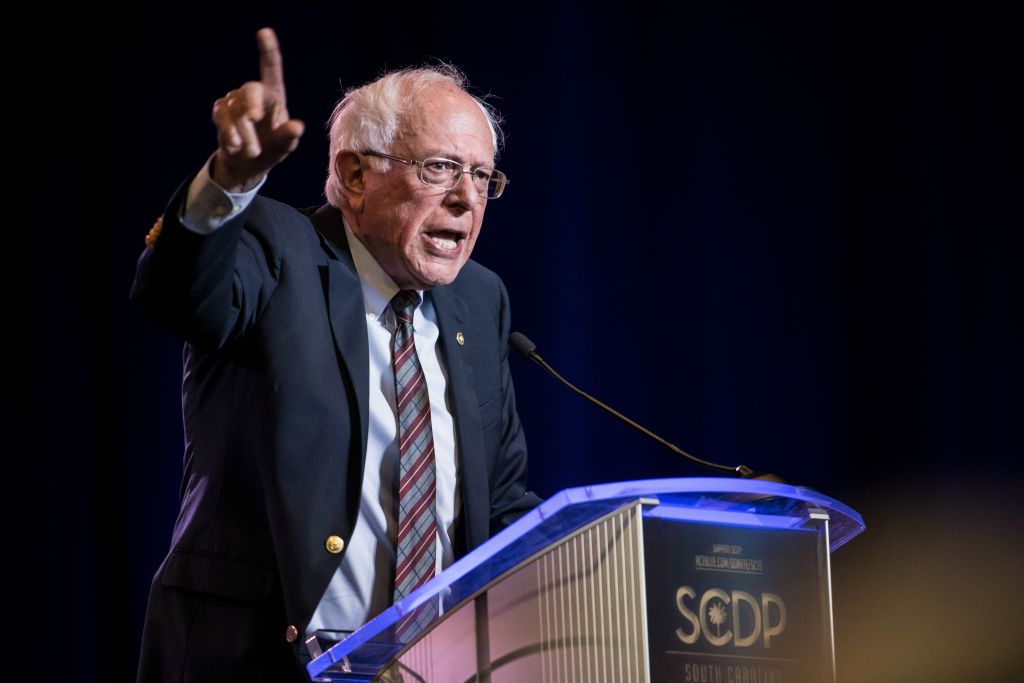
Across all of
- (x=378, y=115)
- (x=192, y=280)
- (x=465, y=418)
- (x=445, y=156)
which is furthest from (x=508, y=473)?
(x=192, y=280)

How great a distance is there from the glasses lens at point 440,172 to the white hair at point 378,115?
71mm

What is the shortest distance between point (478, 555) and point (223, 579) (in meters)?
0.63

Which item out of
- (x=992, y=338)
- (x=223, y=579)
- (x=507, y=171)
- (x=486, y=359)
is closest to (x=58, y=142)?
(x=507, y=171)

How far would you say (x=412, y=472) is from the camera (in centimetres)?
171

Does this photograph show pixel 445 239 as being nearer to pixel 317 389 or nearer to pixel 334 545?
pixel 317 389

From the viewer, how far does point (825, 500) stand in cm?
125

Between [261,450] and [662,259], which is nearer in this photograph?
[261,450]

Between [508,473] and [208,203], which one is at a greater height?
[208,203]

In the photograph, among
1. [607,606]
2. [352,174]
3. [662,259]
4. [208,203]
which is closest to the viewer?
[607,606]

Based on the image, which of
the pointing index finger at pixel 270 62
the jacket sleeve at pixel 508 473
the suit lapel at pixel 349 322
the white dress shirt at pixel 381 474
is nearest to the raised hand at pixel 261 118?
the pointing index finger at pixel 270 62

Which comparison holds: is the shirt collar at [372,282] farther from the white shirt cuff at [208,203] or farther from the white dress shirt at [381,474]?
the white shirt cuff at [208,203]

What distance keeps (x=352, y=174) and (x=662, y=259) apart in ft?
4.24

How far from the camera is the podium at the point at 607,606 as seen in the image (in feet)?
3.63

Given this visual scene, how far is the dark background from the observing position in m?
2.76
